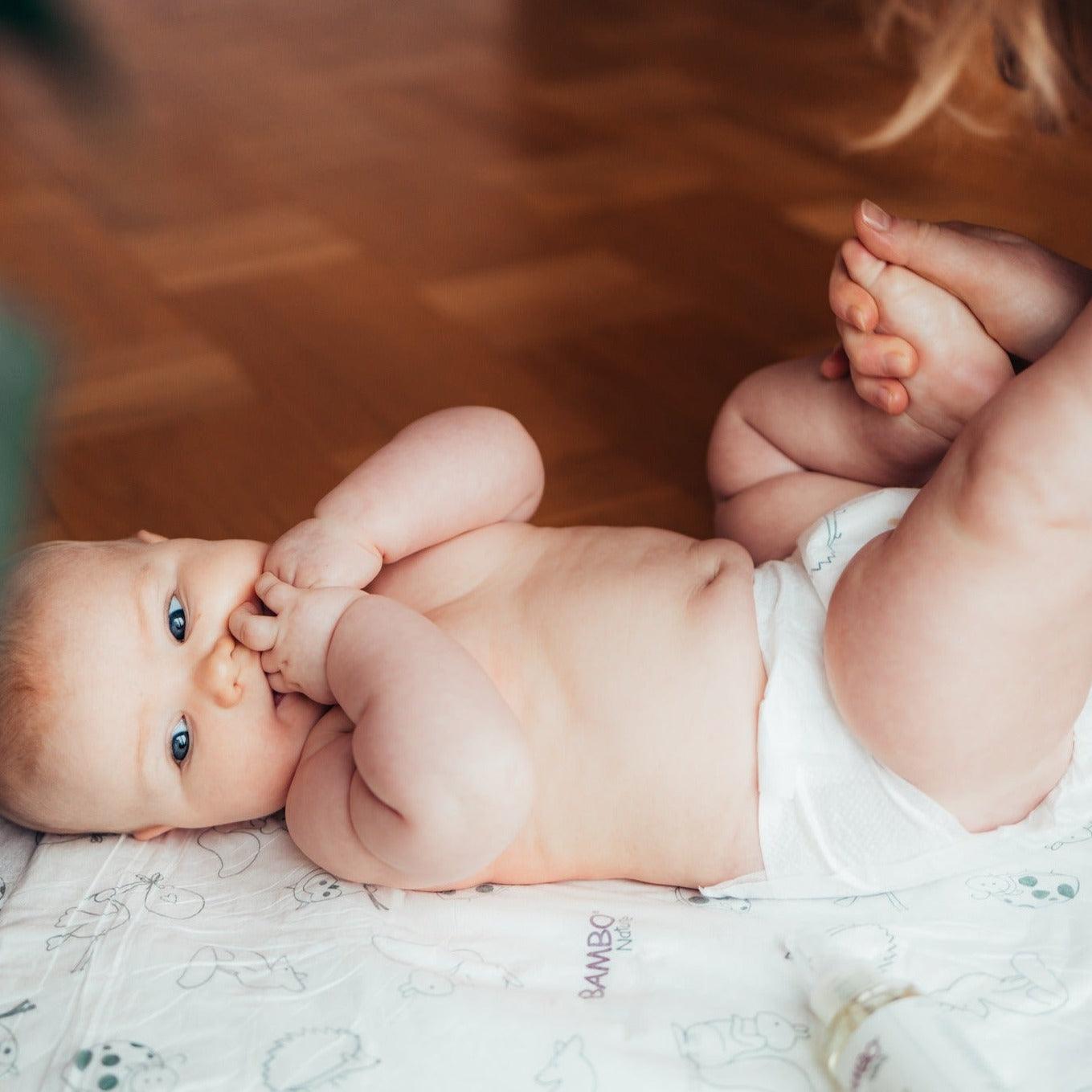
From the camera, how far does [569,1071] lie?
0.66m

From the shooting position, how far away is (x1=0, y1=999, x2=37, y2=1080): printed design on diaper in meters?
0.67

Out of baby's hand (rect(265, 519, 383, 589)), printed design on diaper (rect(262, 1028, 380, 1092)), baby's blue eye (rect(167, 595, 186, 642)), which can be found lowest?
printed design on diaper (rect(262, 1028, 380, 1092))

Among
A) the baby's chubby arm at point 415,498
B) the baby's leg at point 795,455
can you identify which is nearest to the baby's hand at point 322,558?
the baby's chubby arm at point 415,498

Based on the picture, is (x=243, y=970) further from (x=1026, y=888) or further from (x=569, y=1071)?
(x=1026, y=888)

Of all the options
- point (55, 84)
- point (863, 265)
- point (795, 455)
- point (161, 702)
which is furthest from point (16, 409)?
point (795, 455)

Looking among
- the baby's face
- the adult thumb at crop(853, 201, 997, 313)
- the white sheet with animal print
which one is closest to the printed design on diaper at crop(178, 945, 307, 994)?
the white sheet with animal print

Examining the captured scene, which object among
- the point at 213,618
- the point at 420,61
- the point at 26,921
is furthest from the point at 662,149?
the point at 26,921

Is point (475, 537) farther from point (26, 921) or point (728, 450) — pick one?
point (26, 921)

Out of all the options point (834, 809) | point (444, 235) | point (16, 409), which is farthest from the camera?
point (444, 235)

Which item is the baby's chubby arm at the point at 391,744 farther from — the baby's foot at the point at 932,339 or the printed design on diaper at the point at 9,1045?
the baby's foot at the point at 932,339

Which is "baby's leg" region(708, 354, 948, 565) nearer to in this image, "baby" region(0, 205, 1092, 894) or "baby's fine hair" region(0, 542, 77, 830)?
"baby" region(0, 205, 1092, 894)

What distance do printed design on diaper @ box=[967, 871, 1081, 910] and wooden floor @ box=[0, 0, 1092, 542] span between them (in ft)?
1.66

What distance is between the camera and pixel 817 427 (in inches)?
38.4

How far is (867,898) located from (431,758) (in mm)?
297
